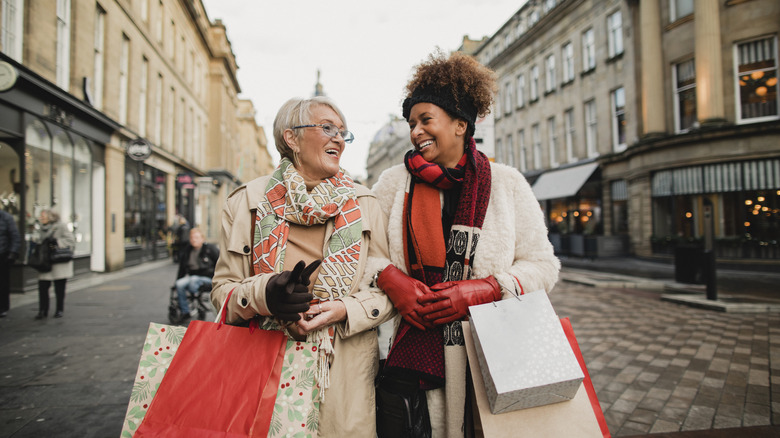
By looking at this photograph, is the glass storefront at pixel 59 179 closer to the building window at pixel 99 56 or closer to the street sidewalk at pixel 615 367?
the building window at pixel 99 56

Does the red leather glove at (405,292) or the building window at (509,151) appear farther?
the building window at (509,151)

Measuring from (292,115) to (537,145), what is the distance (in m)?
24.6

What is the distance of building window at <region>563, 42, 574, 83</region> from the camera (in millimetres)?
21156

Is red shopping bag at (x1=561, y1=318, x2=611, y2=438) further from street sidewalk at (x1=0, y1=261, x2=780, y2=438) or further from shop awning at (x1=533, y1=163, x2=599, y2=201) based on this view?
shop awning at (x1=533, y1=163, x2=599, y2=201)

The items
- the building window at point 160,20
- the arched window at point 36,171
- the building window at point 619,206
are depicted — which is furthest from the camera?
the building window at point 619,206

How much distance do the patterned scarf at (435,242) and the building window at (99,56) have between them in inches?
537

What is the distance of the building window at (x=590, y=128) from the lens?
19805 mm

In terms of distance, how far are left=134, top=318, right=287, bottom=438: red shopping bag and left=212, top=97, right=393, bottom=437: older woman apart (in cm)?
11

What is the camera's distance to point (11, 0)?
7.29m

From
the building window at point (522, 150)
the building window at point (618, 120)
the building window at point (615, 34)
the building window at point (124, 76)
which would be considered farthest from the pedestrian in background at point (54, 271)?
the building window at point (522, 150)

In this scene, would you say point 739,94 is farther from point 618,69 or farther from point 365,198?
point 365,198

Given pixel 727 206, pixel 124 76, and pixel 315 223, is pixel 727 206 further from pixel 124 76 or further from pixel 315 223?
pixel 124 76

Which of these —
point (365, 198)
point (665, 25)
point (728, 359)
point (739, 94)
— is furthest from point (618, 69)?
point (365, 198)

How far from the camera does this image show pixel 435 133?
69.6 inches
